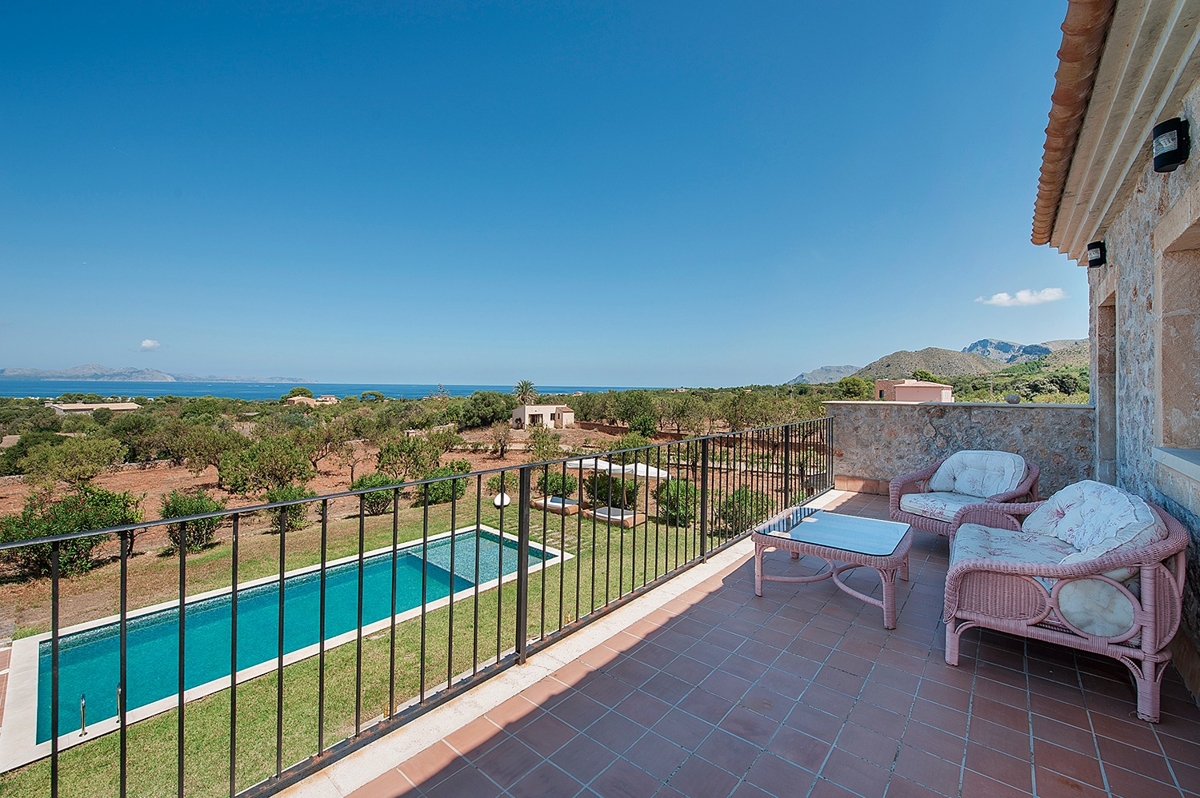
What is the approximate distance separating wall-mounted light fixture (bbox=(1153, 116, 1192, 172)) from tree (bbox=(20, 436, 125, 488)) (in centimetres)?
1995

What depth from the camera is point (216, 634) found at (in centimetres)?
617

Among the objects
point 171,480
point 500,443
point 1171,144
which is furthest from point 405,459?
point 1171,144

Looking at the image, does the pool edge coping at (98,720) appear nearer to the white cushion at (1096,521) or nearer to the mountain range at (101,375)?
the white cushion at (1096,521)

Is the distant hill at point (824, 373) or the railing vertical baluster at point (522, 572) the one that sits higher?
the distant hill at point (824, 373)

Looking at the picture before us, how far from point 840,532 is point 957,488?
6.96ft

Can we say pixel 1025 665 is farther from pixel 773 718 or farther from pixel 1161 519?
pixel 773 718

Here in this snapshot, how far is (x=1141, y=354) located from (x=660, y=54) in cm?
892

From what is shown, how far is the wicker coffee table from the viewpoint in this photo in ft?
8.48

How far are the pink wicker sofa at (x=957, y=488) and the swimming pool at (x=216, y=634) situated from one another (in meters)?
3.12

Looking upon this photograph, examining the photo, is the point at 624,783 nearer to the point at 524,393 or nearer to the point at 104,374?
the point at 524,393

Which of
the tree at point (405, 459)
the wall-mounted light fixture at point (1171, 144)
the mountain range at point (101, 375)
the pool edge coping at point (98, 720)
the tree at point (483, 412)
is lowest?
the pool edge coping at point (98, 720)

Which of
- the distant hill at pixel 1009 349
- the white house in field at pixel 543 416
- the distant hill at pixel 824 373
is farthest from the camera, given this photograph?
the distant hill at pixel 824 373

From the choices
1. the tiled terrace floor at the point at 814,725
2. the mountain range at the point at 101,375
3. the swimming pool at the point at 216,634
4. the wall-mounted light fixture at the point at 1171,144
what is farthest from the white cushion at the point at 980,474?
the mountain range at the point at 101,375

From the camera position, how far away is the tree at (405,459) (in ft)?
50.2
